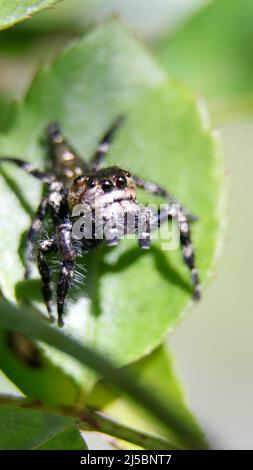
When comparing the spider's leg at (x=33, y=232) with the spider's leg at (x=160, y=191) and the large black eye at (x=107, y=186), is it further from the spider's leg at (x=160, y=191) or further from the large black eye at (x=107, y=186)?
the spider's leg at (x=160, y=191)

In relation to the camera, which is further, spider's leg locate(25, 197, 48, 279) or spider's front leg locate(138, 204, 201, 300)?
spider's front leg locate(138, 204, 201, 300)

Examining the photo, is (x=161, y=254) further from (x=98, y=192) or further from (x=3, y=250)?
(x=3, y=250)

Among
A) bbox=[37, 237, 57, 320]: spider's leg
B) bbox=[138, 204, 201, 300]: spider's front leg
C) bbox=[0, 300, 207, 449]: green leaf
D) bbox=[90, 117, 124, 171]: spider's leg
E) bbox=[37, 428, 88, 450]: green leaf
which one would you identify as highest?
bbox=[90, 117, 124, 171]: spider's leg

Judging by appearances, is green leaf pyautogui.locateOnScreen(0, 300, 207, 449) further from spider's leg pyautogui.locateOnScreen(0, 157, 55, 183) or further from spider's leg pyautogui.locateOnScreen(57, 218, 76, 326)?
spider's leg pyautogui.locateOnScreen(0, 157, 55, 183)

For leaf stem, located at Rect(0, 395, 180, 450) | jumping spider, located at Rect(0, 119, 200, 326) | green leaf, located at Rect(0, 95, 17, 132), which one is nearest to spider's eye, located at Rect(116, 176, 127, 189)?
jumping spider, located at Rect(0, 119, 200, 326)

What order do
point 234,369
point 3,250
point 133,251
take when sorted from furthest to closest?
point 234,369 < point 133,251 < point 3,250
